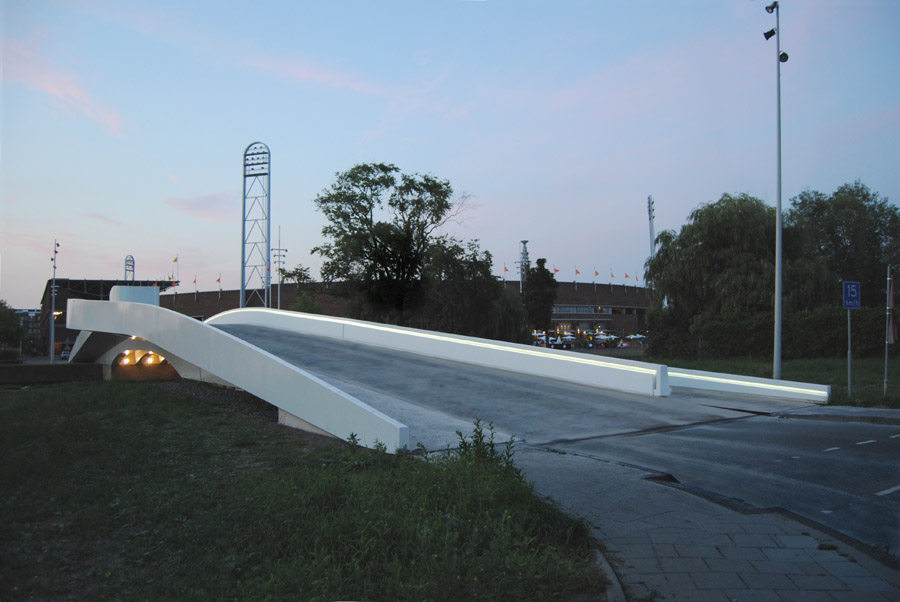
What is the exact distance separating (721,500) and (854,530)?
3.61 ft

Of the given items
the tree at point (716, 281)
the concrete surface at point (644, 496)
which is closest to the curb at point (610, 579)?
the concrete surface at point (644, 496)

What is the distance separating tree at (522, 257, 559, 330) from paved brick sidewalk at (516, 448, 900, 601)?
171ft

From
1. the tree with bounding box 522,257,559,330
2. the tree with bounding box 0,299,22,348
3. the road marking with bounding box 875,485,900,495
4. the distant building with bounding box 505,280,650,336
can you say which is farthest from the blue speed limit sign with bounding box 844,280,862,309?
the tree with bounding box 0,299,22,348

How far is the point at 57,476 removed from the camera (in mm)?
7406

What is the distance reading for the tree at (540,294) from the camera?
58.5 metres

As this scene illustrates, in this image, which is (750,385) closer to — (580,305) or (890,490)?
(890,490)

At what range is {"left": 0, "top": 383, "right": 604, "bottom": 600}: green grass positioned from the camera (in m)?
3.89

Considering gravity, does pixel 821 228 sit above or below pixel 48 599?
above

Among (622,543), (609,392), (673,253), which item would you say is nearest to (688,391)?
(609,392)

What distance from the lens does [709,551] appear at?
4.48 metres

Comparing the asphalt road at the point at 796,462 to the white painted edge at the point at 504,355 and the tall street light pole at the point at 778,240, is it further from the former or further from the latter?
the tall street light pole at the point at 778,240

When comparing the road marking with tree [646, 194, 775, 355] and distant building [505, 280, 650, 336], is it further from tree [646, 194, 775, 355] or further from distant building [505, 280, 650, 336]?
distant building [505, 280, 650, 336]

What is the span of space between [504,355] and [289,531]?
12.3 metres

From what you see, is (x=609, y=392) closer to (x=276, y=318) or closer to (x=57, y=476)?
(x=57, y=476)
